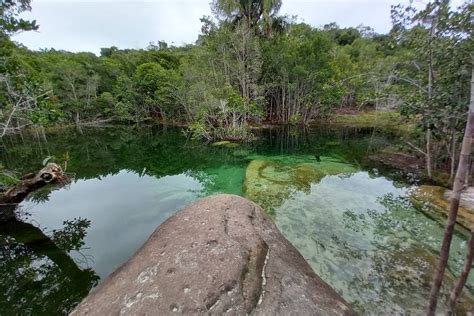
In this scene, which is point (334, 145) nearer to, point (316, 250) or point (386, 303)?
point (316, 250)

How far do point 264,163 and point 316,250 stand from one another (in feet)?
24.3

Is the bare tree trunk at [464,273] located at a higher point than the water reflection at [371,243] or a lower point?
higher

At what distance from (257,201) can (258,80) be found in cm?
2036

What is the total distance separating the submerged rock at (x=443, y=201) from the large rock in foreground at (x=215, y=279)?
16.2ft

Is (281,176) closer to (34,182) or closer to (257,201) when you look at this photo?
(257,201)

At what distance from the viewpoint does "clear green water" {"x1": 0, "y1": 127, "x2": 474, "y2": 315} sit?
444 cm

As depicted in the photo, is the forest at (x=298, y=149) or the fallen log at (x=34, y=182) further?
the fallen log at (x=34, y=182)

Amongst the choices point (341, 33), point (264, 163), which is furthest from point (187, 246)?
point (341, 33)

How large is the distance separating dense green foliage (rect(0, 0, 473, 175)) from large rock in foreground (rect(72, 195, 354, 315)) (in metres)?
3.97

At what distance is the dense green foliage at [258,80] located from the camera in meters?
5.78

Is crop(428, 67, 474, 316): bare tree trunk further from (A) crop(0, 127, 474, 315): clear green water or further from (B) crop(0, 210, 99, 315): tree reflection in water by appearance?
(B) crop(0, 210, 99, 315): tree reflection in water

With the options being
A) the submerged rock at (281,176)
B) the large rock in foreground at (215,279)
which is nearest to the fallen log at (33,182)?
the large rock in foreground at (215,279)

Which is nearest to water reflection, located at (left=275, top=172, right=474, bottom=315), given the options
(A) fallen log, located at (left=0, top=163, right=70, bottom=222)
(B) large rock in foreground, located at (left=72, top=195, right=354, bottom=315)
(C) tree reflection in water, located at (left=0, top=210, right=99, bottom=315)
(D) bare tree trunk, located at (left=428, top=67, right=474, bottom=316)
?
(B) large rock in foreground, located at (left=72, top=195, right=354, bottom=315)

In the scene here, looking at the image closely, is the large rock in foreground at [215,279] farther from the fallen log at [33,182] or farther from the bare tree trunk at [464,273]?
the fallen log at [33,182]
